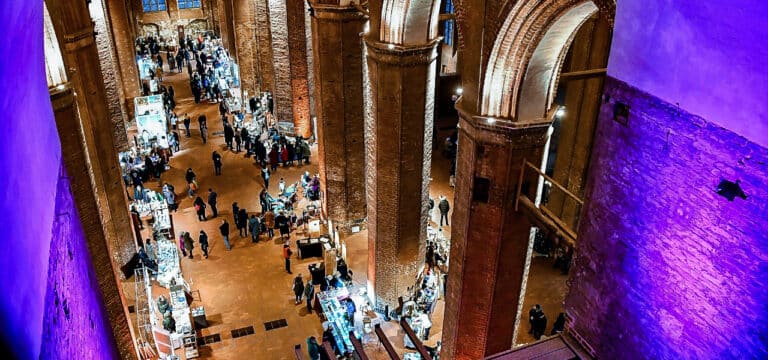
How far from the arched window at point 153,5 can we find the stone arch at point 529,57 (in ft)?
80.6

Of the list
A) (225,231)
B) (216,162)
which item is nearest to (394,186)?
(225,231)

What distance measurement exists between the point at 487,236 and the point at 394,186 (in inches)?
117

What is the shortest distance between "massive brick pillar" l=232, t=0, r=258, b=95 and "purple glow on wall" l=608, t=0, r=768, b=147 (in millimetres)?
16531

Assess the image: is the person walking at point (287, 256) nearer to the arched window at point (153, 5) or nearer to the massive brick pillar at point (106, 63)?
the massive brick pillar at point (106, 63)

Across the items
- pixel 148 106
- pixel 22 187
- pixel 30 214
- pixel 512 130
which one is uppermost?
pixel 22 187

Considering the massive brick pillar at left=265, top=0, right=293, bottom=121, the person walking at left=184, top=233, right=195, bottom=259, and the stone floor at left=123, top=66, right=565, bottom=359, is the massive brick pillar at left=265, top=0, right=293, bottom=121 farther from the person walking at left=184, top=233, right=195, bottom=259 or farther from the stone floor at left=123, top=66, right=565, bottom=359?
the person walking at left=184, top=233, right=195, bottom=259

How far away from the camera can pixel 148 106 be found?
1669 centimetres

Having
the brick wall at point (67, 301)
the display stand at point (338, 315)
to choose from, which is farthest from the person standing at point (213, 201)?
the brick wall at point (67, 301)

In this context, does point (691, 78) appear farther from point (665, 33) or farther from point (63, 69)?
point (63, 69)

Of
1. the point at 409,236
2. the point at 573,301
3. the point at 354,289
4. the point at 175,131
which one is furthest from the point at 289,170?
the point at 573,301

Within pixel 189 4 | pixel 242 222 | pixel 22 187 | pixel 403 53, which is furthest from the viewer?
pixel 189 4

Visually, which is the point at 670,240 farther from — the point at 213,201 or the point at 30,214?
the point at 213,201

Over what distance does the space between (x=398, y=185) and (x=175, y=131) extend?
10853 millimetres

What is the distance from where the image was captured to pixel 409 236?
436 inches
